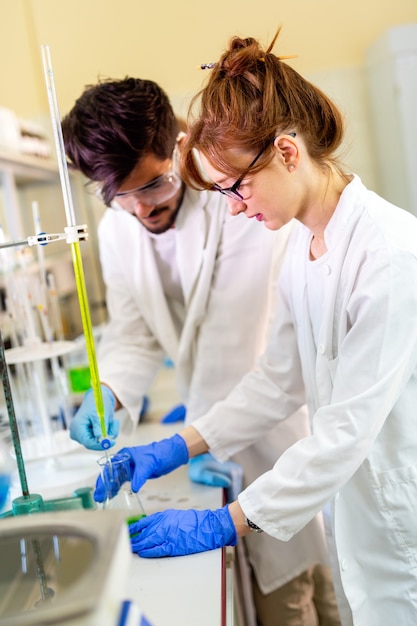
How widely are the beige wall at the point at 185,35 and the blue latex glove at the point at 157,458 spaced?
97.8 inches

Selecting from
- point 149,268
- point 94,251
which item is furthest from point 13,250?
point 94,251

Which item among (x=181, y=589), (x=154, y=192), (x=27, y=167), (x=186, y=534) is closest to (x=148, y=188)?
(x=154, y=192)

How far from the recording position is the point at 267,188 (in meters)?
1.23

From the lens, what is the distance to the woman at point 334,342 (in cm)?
113

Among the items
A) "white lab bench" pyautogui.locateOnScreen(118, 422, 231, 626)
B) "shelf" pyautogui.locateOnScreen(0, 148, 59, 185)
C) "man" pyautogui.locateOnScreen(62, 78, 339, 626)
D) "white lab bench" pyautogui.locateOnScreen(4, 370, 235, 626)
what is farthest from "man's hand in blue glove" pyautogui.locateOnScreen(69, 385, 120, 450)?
"shelf" pyautogui.locateOnScreen(0, 148, 59, 185)

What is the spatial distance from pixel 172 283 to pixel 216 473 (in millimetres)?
622

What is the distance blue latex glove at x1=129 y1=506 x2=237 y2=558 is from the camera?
1.21m

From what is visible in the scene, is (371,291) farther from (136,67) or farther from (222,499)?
(136,67)

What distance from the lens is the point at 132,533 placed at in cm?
127

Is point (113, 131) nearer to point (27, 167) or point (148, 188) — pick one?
point (148, 188)

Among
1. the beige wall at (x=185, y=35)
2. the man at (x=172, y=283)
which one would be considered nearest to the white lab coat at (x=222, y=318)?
the man at (x=172, y=283)

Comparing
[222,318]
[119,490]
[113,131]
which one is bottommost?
[119,490]

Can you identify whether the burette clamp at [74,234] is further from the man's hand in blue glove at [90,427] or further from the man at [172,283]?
the man's hand in blue glove at [90,427]

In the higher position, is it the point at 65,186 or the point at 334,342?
the point at 65,186
